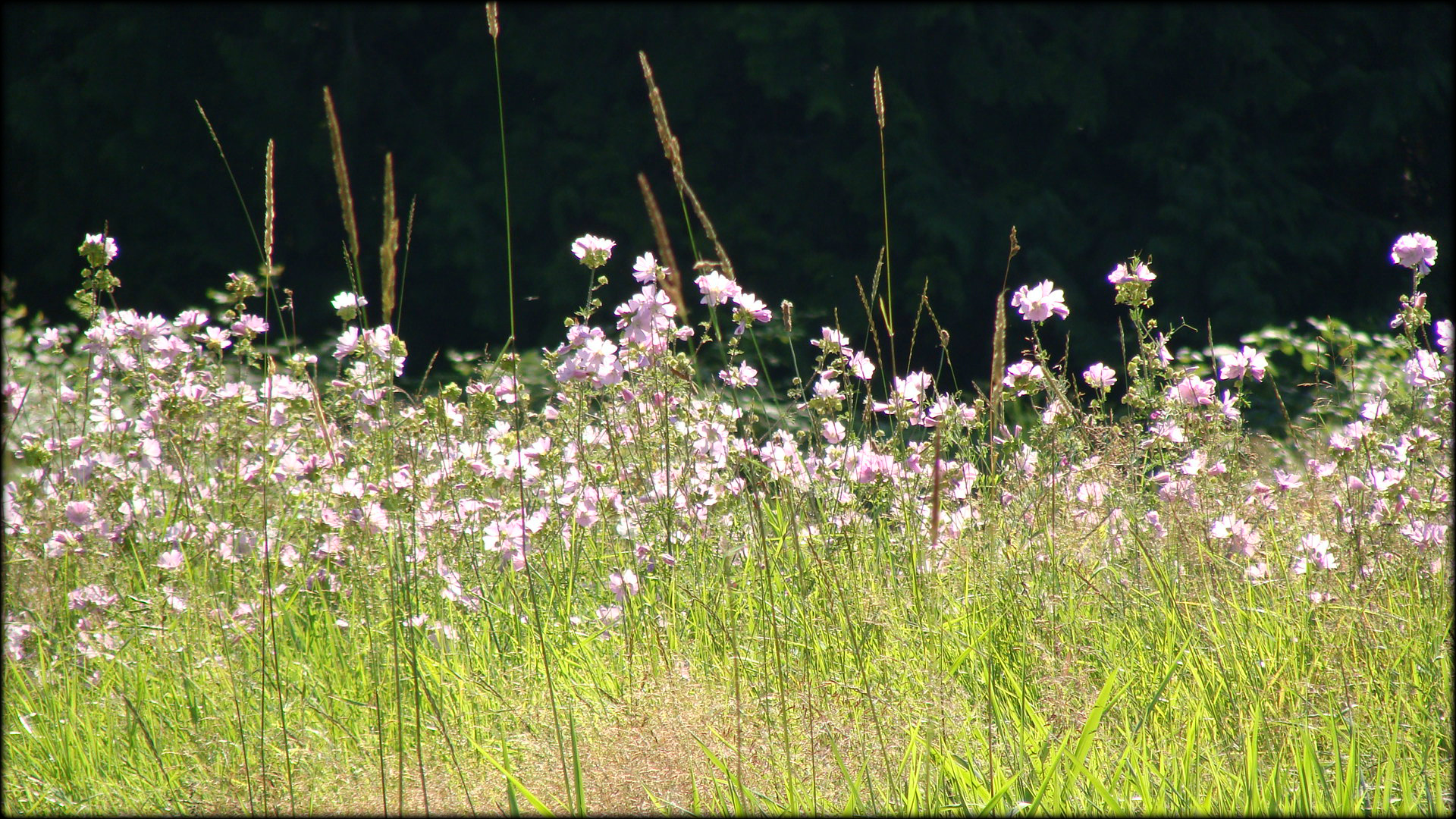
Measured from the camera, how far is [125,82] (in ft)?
27.3

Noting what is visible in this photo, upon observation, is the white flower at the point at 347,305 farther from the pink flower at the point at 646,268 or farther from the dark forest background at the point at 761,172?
the dark forest background at the point at 761,172

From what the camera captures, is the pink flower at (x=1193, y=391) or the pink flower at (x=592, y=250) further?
the pink flower at (x=1193, y=391)

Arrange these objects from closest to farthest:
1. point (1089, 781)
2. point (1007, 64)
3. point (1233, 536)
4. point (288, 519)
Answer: point (1089, 781) < point (1233, 536) < point (288, 519) < point (1007, 64)

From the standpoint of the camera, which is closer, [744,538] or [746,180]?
[744,538]

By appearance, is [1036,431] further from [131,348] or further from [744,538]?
[131,348]

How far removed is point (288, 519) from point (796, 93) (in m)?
6.77

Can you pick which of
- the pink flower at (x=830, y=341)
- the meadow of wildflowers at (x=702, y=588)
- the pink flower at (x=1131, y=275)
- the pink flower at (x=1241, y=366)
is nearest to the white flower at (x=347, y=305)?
the meadow of wildflowers at (x=702, y=588)

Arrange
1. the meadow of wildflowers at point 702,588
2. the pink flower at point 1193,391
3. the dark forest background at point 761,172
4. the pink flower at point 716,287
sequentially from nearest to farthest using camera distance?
the meadow of wildflowers at point 702,588 < the pink flower at point 716,287 < the pink flower at point 1193,391 < the dark forest background at point 761,172

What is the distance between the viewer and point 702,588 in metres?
2.08

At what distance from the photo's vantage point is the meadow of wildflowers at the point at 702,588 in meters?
1.61

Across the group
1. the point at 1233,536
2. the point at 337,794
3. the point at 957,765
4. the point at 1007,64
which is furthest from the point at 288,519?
the point at 1007,64

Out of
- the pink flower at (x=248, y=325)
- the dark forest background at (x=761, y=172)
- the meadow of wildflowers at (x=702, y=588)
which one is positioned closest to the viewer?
the meadow of wildflowers at (x=702, y=588)

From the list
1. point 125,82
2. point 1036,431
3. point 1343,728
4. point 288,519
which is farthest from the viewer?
point 125,82

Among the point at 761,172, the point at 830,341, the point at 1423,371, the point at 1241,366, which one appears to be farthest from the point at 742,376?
the point at 761,172
